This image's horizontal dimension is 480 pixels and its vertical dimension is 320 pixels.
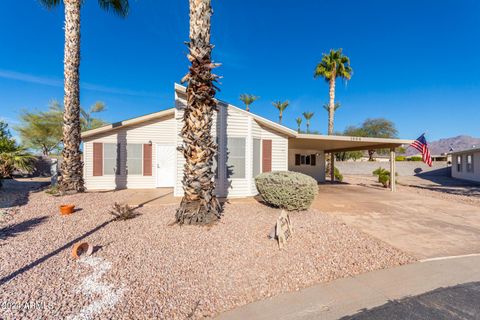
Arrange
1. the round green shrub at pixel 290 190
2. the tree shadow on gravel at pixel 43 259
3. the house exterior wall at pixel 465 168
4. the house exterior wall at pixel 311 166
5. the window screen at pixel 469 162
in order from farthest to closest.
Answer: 1. the window screen at pixel 469 162
2. the house exterior wall at pixel 465 168
3. the house exterior wall at pixel 311 166
4. the round green shrub at pixel 290 190
5. the tree shadow on gravel at pixel 43 259

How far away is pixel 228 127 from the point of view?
888cm

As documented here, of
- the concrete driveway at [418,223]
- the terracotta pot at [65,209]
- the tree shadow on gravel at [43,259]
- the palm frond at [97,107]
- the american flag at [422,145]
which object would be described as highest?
the palm frond at [97,107]

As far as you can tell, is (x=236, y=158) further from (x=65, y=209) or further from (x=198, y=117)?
(x=65, y=209)

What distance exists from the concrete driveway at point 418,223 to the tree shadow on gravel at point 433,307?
Answer: 3.80 ft

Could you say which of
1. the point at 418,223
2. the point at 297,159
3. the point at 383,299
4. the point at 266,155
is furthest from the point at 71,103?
the point at 297,159

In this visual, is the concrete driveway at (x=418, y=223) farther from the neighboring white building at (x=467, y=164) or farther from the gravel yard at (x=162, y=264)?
the neighboring white building at (x=467, y=164)

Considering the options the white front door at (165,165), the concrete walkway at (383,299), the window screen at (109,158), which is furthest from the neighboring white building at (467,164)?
the window screen at (109,158)

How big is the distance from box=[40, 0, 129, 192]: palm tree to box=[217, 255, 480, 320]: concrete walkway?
9371 mm

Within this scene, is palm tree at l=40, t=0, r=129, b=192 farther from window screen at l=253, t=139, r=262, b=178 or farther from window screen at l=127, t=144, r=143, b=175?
window screen at l=253, t=139, r=262, b=178

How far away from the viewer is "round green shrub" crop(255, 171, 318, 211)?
6305 mm

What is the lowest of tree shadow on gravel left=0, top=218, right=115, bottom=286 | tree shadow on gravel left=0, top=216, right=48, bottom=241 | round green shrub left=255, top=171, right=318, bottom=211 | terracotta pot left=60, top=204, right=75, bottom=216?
tree shadow on gravel left=0, top=218, right=115, bottom=286

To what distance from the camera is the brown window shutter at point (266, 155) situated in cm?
972

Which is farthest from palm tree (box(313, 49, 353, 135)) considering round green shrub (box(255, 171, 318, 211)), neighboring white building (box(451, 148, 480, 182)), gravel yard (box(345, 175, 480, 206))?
round green shrub (box(255, 171, 318, 211))

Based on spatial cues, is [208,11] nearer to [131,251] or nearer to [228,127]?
[228,127]
